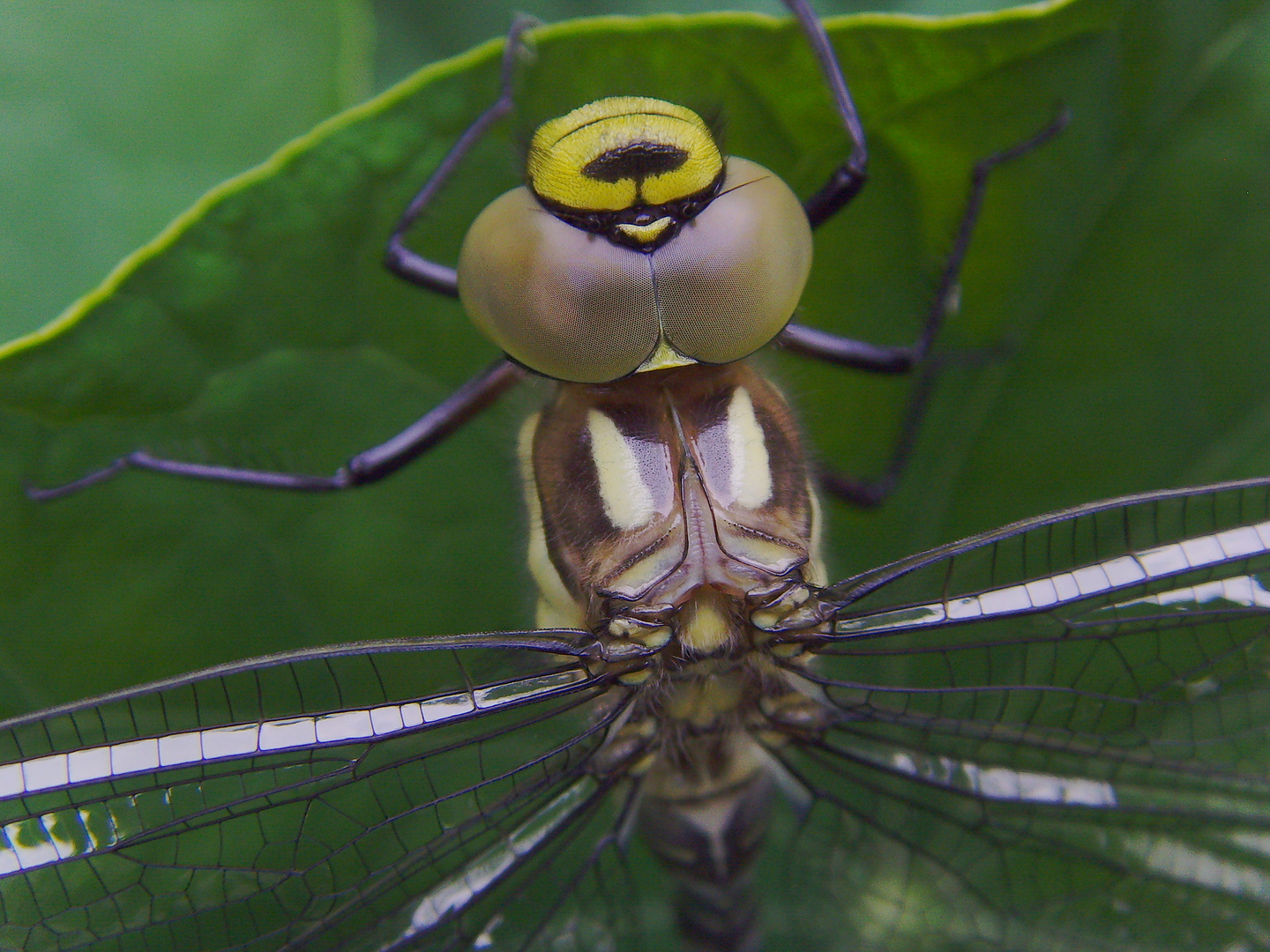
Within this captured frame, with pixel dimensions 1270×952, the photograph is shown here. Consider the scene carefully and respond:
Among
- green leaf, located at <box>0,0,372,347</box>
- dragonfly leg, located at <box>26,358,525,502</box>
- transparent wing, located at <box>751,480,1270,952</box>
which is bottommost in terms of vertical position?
transparent wing, located at <box>751,480,1270,952</box>

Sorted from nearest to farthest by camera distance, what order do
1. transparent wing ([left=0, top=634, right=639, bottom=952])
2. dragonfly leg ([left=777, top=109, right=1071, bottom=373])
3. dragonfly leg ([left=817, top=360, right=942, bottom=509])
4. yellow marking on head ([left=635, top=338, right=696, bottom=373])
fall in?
transparent wing ([left=0, top=634, right=639, bottom=952]) → yellow marking on head ([left=635, top=338, right=696, bottom=373]) → dragonfly leg ([left=777, top=109, right=1071, bottom=373]) → dragonfly leg ([left=817, top=360, right=942, bottom=509])

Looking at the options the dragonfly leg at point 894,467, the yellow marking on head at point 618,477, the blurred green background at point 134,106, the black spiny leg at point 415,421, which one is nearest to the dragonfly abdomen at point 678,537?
the yellow marking on head at point 618,477

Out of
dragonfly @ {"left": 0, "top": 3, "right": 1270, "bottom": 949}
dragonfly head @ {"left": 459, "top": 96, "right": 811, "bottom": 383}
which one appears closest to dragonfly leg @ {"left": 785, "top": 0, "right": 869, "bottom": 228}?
dragonfly @ {"left": 0, "top": 3, "right": 1270, "bottom": 949}

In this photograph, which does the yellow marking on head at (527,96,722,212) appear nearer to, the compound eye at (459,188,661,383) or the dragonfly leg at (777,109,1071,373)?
the compound eye at (459,188,661,383)

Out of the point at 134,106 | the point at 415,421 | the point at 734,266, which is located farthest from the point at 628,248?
the point at 134,106

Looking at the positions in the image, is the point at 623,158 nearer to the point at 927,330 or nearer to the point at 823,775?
the point at 927,330

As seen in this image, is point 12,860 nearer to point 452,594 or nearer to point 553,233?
point 452,594

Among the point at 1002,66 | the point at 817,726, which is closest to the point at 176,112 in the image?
the point at 1002,66

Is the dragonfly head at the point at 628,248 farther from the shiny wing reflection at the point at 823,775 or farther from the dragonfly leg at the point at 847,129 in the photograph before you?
the shiny wing reflection at the point at 823,775
